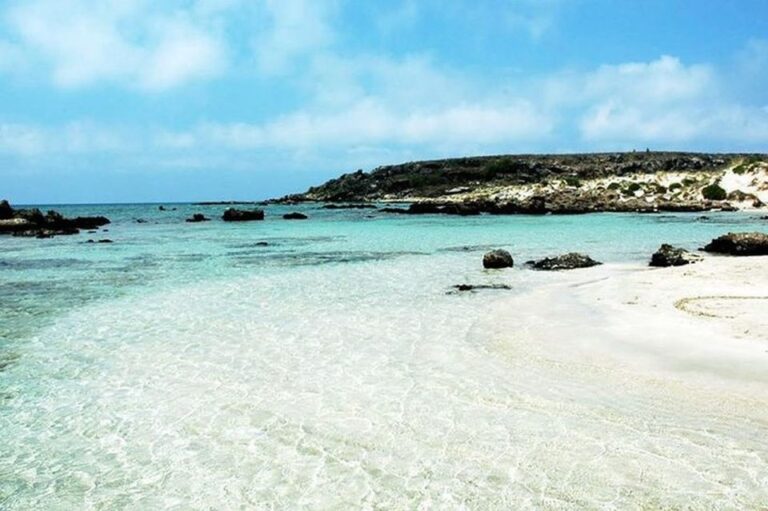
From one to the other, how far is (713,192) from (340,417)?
77.2m

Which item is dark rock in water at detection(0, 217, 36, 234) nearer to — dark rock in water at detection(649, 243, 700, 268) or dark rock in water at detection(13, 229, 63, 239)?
dark rock in water at detection(13, 229, 63, 239)

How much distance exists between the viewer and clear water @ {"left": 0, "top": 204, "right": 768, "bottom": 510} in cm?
543

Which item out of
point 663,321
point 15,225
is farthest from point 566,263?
point 15,225

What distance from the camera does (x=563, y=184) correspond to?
3656 inches

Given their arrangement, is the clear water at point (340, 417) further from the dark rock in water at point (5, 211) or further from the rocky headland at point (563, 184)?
the rocky headland at point (563, 184)

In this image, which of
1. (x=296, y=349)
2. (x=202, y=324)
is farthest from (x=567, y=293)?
(x=202, y=324)

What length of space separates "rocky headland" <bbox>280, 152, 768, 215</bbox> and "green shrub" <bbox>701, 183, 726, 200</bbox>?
105mm

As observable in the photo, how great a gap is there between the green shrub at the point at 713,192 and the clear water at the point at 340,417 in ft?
224

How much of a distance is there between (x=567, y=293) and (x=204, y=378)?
31.8ft

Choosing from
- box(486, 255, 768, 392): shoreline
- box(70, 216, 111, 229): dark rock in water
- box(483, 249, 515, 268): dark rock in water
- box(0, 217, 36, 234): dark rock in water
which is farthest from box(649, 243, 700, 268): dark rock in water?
box(70, 216, 111, 229): dark rock in water

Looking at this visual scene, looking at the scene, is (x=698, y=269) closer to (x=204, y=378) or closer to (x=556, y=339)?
(x=556, y=339)

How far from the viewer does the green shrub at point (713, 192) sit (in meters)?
71.5

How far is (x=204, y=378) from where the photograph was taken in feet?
28.7

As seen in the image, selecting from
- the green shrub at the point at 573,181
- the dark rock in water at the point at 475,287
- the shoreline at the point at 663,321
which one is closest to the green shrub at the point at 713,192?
→ the green shrub at the point at 573,181
